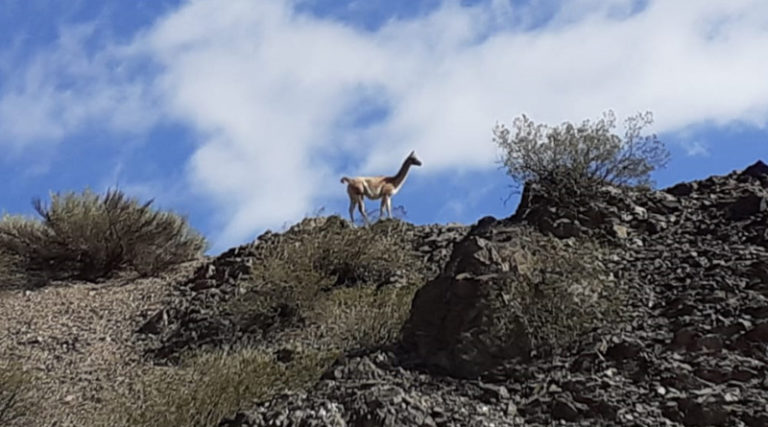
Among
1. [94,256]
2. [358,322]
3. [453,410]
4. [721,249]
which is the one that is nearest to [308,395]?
[453,410]

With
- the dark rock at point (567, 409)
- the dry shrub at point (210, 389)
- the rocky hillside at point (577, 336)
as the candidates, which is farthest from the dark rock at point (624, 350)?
the dry shrub at point (210, 389)

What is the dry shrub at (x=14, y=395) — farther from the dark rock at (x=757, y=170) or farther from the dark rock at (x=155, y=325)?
the dark rock at (x=757, y=170)

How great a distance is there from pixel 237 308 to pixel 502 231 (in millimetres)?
3713

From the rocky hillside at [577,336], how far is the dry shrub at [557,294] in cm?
1

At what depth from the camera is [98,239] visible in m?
19.8

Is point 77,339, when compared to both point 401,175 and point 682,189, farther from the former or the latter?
point 401,175

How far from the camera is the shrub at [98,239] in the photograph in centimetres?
1942

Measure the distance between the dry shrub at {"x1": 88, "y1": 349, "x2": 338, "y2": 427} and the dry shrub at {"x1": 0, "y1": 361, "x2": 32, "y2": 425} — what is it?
0.65 metres

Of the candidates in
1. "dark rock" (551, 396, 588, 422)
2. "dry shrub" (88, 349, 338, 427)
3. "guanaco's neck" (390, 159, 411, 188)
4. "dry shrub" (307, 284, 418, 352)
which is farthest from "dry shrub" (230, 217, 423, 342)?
"guanaco's neck" (390, 159, 411, 188)

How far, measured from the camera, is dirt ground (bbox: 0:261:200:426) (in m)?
12.5

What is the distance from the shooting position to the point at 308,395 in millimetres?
10359

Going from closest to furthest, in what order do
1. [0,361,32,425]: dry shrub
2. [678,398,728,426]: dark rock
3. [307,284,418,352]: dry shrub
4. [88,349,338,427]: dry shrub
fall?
[678,398,728,426]: dark rock < [88,349,338,427]: dry shrub < [0,361,32,425]: dry shrub < [307,284,418,352]: dry shrub

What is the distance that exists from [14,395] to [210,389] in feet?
5.67

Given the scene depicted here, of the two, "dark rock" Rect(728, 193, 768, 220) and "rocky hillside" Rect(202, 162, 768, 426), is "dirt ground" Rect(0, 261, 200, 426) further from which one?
"dark rock" Rect(728, 193, 768, 220)
